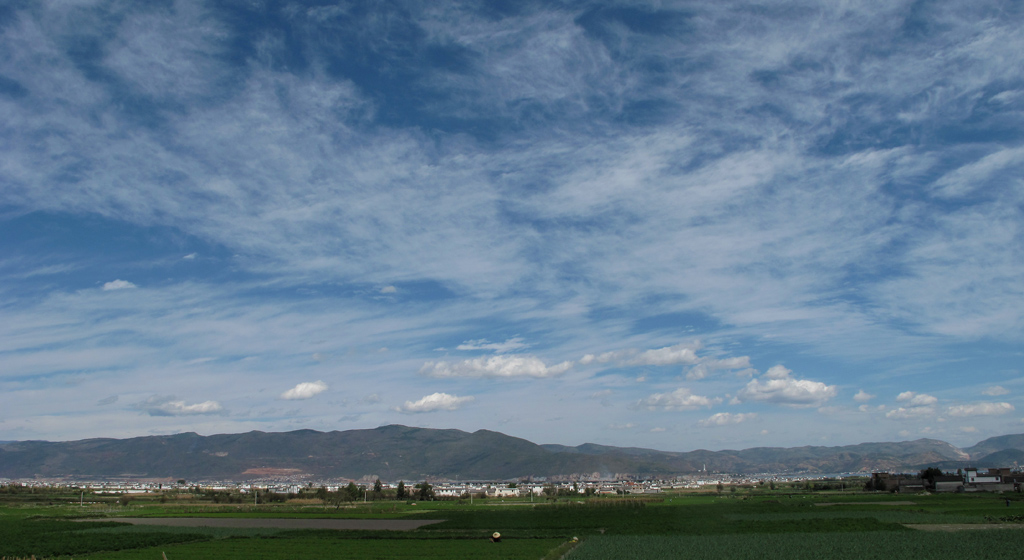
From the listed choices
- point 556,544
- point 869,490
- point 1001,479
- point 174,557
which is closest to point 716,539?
point 556,544

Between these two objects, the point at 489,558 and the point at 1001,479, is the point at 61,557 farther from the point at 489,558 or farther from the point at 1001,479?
the point at 1001,479

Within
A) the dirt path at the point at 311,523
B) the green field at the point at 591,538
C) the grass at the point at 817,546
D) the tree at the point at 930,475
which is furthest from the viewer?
the tree at the point at 930,475

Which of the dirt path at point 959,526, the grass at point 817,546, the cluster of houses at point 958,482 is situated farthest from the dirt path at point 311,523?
the cluster of houses at point 958,482

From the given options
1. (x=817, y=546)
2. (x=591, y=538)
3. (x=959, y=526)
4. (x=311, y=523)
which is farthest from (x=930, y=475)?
(x=311, y=523)

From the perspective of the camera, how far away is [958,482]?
144 metres

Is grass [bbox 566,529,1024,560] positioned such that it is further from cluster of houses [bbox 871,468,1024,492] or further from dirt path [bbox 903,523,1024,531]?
cluster of houses [bbox 871,468,1024,492]

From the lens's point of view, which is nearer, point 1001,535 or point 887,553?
point 887,553

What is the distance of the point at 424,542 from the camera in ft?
176

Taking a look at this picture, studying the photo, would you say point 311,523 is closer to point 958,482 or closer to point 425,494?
point 425,494

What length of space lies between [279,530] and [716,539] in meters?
45.1

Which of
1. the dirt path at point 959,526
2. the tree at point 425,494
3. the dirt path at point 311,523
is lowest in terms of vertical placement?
the tree at point 425,494

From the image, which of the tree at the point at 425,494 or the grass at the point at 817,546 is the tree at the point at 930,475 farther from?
the grass at the point at 817,546

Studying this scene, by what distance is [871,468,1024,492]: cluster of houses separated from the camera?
13838 cm

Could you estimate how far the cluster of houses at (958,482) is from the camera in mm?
138375
